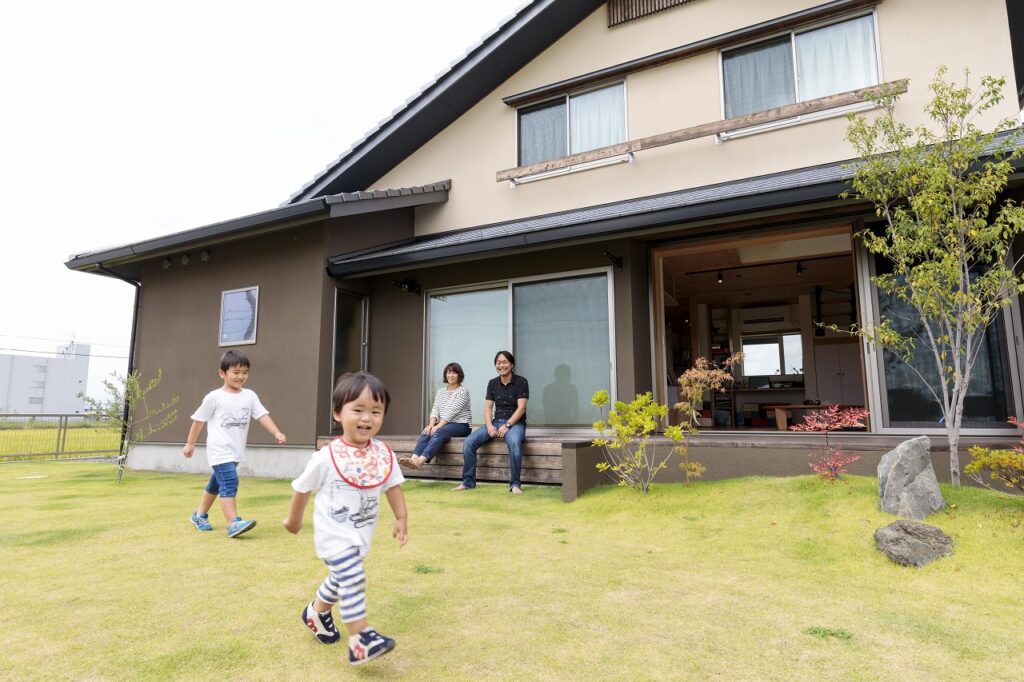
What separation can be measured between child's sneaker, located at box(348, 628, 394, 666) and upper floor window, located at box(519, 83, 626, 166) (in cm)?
692

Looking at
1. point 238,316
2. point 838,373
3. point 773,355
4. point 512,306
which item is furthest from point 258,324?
point 773,355

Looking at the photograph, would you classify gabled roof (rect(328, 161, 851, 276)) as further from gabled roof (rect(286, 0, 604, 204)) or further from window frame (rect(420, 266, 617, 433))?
gabled roof (rect(286, 0, 604, 204))

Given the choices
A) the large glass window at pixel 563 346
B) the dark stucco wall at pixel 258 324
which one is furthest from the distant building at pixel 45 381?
the large glass window at pixel 563 346

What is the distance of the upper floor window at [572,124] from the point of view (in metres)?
7.46

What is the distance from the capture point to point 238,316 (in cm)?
793

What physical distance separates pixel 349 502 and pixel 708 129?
20.4 ft

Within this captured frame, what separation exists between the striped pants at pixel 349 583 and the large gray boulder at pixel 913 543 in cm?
267

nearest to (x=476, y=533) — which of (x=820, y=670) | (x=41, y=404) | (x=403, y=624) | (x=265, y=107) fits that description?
(x=403, y=624)

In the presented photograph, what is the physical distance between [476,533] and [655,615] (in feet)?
5.47

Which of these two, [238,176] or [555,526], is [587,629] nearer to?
[555,526]

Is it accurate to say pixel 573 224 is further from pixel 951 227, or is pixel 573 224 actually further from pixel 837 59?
pixel 837 59

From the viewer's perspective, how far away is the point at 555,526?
12.7 ft

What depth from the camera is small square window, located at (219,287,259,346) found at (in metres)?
7.77

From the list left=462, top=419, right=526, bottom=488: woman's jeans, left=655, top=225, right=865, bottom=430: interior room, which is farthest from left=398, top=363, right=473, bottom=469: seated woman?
left=655, top=225, right=865, bottom=430: interior room
